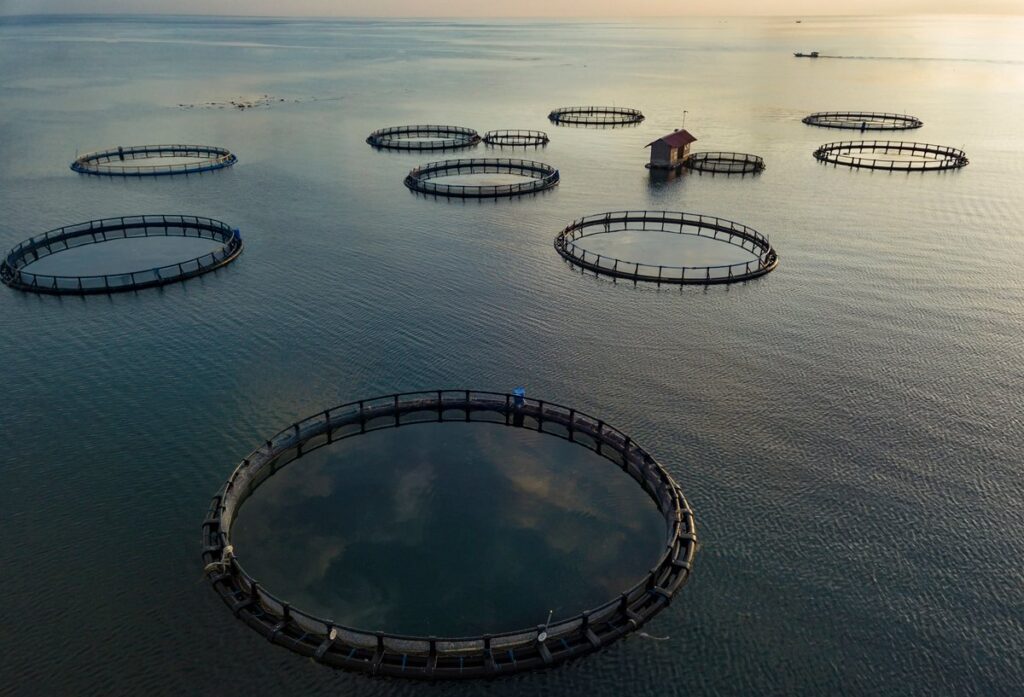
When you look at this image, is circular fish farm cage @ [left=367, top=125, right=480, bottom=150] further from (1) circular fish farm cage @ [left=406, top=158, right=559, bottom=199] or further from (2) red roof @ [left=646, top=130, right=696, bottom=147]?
(2) red roof @ [left=646, top=130, right=696, bottom=147]

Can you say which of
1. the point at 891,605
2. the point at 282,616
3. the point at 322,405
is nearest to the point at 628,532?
the point at 891,605

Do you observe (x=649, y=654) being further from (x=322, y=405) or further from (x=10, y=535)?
(x=10, y=535)

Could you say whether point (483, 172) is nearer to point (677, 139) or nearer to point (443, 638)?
point (677, 139)

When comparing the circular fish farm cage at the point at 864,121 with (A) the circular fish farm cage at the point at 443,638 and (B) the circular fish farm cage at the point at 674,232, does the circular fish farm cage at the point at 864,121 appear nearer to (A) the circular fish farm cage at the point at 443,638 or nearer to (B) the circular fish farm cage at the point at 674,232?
(B) the circular fish farm cage at the point at 674,232

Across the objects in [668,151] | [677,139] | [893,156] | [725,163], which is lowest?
[725,163]

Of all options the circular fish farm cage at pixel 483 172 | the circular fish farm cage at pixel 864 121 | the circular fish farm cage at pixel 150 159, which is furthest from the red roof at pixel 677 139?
the circular fish farm cage at pixel 150 159

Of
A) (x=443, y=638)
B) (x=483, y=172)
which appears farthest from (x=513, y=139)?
(x=443, y=638)

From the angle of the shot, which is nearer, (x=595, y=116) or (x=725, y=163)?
(x=725, y=163)
